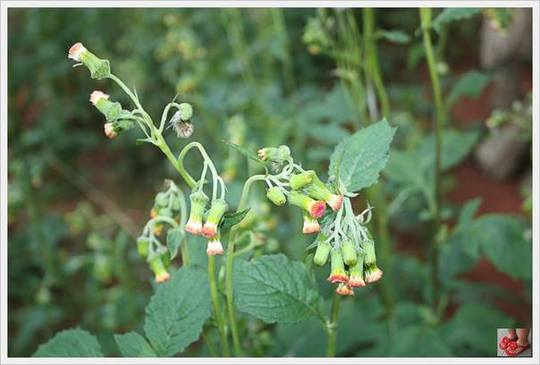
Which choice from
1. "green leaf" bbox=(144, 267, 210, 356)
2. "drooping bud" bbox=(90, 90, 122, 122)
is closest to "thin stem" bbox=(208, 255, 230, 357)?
"green leaf" bbox=(144, 267, 210, 356)

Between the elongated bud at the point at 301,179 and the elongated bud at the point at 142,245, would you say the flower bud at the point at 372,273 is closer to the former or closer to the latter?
the elongated bud at the point at 301,179

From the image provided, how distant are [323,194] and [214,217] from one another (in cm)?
15

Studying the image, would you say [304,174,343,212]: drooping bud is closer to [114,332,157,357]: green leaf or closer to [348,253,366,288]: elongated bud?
[348,253,366,288]: elongated bud

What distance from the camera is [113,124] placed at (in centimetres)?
100

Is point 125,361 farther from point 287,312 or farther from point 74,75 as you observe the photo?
point 74,75

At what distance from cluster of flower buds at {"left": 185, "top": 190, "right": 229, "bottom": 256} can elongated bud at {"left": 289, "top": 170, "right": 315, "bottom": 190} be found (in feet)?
0.32

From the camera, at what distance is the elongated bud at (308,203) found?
96cm

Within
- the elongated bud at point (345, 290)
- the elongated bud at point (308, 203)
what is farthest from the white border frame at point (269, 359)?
the elongated bud at point (308, 203)

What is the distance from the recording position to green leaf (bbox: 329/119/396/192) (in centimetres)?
109

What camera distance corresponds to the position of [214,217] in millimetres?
960

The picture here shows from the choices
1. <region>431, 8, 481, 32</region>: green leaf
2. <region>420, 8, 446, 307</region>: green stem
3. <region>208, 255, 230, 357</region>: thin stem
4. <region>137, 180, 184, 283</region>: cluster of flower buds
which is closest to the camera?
<region>208, 255, 230, 357</region>: thin stem

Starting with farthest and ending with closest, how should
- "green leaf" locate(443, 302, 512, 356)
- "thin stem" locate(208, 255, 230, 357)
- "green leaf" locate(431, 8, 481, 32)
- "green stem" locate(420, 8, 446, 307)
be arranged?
"green leaf" locate(443, 302, 512, 356), "green stem" locate(420, 8, 446, 307), "green leaf" locate(431, 8, 481, 32), "thin stem" locate(208, 255, 230, 357)

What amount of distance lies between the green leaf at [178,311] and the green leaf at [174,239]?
0.05 meters

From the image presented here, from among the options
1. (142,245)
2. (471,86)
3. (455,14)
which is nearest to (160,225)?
(142,245)
